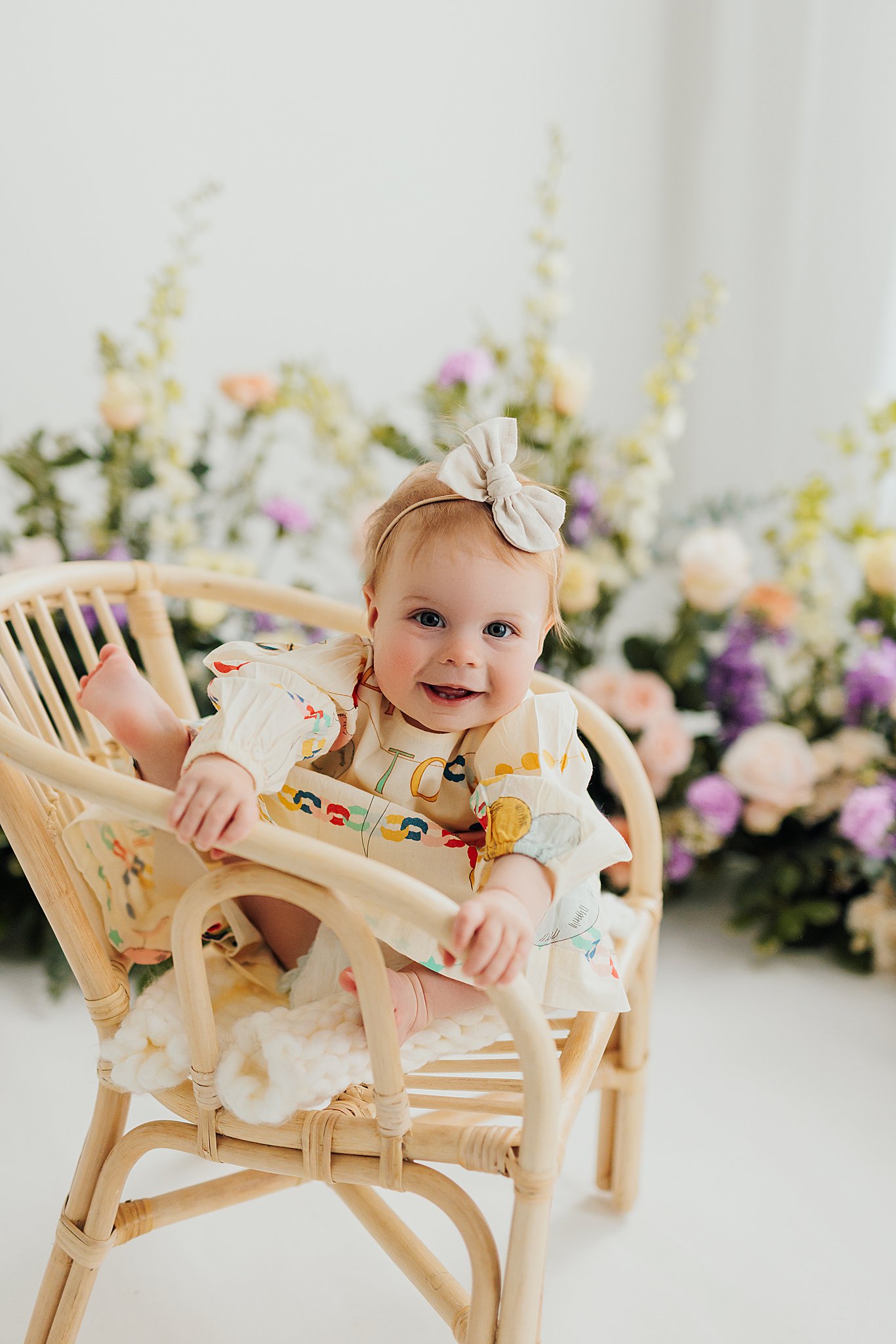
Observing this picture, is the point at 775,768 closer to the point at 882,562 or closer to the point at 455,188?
the point at 882,562

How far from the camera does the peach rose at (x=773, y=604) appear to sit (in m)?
1.91

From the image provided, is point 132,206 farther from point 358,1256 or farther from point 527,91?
point 358,1256

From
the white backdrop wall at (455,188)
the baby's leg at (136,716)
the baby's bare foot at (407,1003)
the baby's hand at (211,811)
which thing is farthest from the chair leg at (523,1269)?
the white backdrop wall at (455,188)

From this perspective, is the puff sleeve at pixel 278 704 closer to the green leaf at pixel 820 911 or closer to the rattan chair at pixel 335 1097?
the rattan chair at pixel 335 1097

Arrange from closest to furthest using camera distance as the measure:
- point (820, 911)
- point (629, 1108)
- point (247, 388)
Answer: point (629, 1108)
point (247, 388)
point (820, 911)

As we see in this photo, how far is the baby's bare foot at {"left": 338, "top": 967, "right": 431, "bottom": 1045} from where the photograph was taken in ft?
3.10

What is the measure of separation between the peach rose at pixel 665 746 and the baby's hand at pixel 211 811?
114 cm

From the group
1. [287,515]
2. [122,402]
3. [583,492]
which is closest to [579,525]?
[583,492]

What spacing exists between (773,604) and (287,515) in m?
0.84

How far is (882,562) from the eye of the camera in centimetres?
178

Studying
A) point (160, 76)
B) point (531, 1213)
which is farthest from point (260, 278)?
point (531, 1213)

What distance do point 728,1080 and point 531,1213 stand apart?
0.89 metres

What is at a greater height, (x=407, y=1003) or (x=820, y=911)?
(x=820, y=911)

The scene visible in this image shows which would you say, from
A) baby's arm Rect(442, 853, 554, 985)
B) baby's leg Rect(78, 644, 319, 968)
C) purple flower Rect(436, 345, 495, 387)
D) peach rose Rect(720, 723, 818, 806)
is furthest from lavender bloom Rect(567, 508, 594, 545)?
baby's arm Rect(442, 853, 554, 985)
